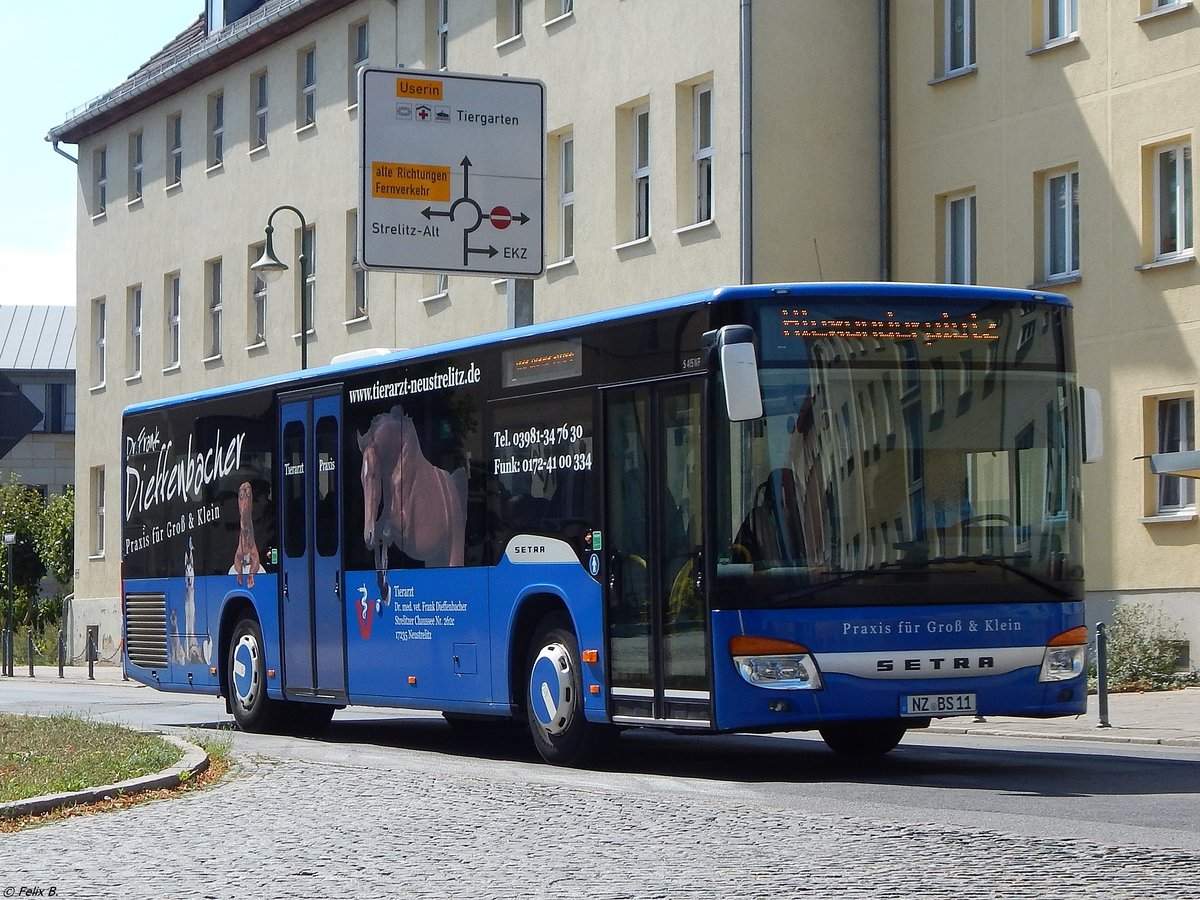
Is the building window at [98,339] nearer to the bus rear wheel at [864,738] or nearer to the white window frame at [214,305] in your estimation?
the white window frame at [214,305]

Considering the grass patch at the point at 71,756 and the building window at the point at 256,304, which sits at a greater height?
the building window at the point at 256,304

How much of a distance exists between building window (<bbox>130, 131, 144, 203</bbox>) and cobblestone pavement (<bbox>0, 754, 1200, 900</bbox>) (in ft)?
128

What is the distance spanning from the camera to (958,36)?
29922 mm

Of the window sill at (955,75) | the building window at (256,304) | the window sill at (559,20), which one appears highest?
the window sill at (559,20)

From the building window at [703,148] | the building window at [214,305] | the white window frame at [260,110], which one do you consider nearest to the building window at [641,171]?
the building window at [703,148]

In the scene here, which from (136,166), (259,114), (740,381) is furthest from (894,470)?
(136,166)

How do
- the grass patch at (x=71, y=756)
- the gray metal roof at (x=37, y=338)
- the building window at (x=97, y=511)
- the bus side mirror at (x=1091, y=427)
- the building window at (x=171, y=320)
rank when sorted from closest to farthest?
the grass patch at (x=71, y=756) → the bus side mirror at (x=1091, y=427) → the building window at (x=171, y=320) → the building window at (x=97, y=511) → the gray metal roof at (x=37, y=338)

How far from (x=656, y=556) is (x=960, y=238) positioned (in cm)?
→ 1711

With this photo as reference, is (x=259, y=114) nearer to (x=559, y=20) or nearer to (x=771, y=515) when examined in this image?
(x=559, y=20)

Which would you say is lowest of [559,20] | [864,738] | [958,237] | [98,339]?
[864,738]

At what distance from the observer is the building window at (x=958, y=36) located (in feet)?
97.1

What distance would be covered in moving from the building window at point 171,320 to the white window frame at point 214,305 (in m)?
1.98

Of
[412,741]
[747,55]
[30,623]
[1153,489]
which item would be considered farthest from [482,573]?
[30,623]

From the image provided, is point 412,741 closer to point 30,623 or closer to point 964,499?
point 964,499
